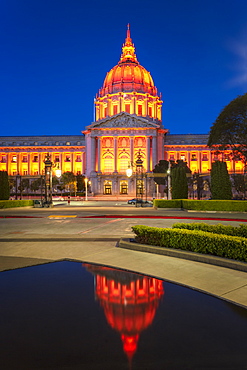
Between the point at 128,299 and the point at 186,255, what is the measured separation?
4.19m

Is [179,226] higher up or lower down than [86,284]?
higher up

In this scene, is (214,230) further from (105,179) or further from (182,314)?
(105,179)

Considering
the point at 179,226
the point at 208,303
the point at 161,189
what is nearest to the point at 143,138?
the point at 161,189

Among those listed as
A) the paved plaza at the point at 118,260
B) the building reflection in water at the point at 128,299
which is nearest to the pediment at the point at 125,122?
the paved plaza at the point at 118,260

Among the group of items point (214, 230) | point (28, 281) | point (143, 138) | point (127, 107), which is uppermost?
point (127, 107)

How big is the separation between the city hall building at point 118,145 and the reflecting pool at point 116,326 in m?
88.4

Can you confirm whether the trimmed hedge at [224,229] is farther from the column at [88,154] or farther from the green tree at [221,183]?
the column at [88,154]

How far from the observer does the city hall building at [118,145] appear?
103 metres

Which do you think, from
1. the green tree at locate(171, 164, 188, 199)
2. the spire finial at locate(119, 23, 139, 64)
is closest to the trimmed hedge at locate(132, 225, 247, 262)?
the green tree at locate(171, 164, 188, 199)

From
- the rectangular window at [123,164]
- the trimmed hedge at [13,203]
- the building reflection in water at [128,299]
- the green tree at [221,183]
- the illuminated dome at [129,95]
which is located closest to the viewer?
the building reflection in water at [128,299]

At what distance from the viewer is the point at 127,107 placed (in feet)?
398

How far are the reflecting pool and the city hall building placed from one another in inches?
3481

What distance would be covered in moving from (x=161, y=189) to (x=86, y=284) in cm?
9284

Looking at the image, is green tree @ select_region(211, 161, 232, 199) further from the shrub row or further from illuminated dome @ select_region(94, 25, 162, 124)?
illuminated dome @ select_region(94, 25, 162, 124)
